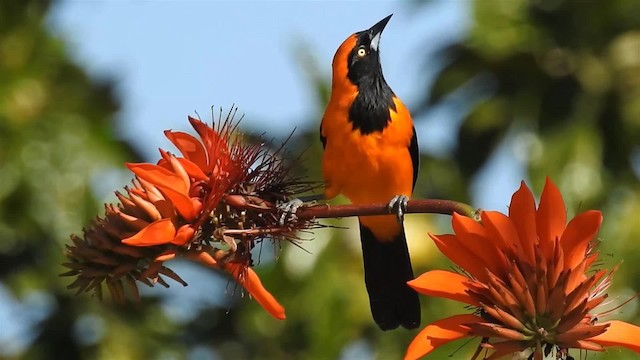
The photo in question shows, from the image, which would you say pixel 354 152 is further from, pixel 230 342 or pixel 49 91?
pixel 49 91

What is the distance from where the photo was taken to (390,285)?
4188 millimetres

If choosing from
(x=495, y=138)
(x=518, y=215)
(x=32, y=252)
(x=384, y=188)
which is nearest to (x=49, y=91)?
(x=32, y=252)

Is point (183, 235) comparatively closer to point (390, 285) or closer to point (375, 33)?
point (390, 285)

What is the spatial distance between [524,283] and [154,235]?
769 millimetres

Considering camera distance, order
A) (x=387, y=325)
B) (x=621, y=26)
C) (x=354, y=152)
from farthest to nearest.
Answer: (x=621, y=26)
(x=354, y=152)
(x=387, y=325)

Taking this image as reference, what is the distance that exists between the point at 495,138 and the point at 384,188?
558 inches

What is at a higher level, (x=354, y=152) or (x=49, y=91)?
(x=49, y=91)

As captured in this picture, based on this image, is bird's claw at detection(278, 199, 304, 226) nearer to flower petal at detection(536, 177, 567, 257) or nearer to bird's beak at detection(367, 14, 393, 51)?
flower petal at detection(536, 177, 567, 257)

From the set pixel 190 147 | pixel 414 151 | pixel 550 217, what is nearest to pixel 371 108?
pixel 414 151

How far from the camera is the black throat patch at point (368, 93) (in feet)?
14.9

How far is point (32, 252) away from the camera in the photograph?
15.0 metres

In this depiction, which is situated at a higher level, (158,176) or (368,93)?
(368,93)

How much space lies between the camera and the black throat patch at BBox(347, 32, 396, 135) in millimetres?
4527

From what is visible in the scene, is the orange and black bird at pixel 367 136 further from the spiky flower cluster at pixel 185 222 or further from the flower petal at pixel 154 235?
the flower petal at pixel 154 235
